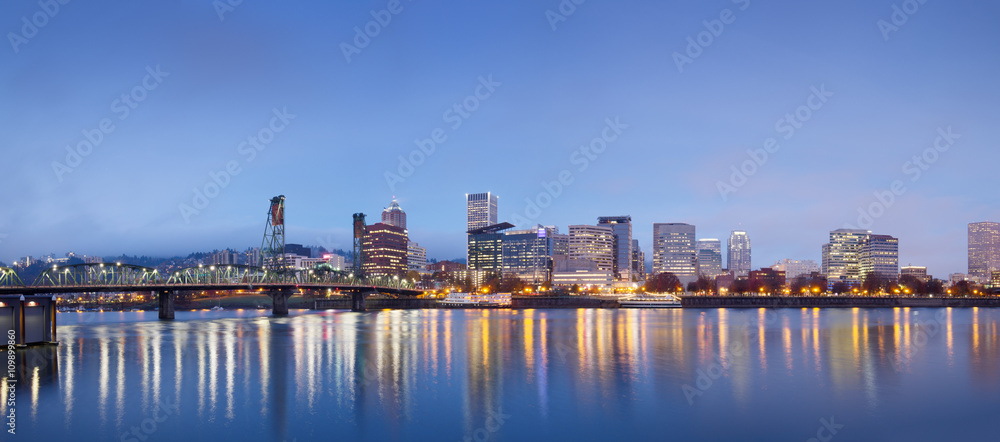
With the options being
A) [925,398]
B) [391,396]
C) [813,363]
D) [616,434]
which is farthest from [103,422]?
[813,363]

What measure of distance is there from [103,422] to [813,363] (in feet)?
118

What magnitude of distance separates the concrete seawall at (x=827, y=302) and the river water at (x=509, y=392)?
12583 cm

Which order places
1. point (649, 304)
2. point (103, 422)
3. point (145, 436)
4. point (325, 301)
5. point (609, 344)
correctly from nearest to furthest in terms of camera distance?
point (145, 436) → point (103, 422) → point (609, 344) → point (649, 304) → point (325, 301)

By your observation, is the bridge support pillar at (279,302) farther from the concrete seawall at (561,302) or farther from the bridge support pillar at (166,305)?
the concrete seawall at (561,302)

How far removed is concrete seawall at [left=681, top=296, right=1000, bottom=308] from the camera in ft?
548

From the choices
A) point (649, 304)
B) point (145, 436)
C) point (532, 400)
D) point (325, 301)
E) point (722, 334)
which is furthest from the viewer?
point (325, 301)

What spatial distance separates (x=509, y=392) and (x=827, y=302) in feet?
534

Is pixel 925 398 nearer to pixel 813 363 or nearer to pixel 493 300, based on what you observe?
pixel 813 363

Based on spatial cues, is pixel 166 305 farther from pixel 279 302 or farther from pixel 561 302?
pixel 561 302

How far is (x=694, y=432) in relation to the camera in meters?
21.5

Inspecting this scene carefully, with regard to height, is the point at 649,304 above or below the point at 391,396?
below

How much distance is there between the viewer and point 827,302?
167750 millimetres

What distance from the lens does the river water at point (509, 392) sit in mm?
21656

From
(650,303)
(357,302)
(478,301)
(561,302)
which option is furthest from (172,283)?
(650,303)
